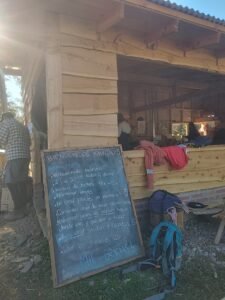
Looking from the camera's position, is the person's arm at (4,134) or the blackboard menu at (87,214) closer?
the blackboard menu at (87,214)

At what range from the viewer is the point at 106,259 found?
381cm

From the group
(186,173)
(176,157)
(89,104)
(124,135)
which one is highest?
(89,104)

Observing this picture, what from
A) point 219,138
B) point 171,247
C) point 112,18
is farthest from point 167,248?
point 219,138

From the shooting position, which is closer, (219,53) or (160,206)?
(160,206)

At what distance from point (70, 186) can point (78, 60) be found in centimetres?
179

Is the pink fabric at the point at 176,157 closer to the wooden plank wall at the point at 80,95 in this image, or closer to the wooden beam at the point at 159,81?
the wooden plank wall at the point at 80,95

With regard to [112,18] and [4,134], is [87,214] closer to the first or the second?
[112,18]

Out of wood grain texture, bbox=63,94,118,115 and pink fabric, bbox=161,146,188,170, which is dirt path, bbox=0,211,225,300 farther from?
wood grain texture, bbox=63,94,118,115

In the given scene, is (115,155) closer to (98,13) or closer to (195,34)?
(98,13)

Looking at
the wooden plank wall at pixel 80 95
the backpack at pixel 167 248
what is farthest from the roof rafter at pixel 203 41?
the backpack at pixel 167 248

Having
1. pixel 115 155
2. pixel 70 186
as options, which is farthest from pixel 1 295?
pixel 115 155

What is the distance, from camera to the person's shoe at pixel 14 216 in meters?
5.69

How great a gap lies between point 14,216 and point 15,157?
3.44 feet

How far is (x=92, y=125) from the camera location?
15.2 feet
